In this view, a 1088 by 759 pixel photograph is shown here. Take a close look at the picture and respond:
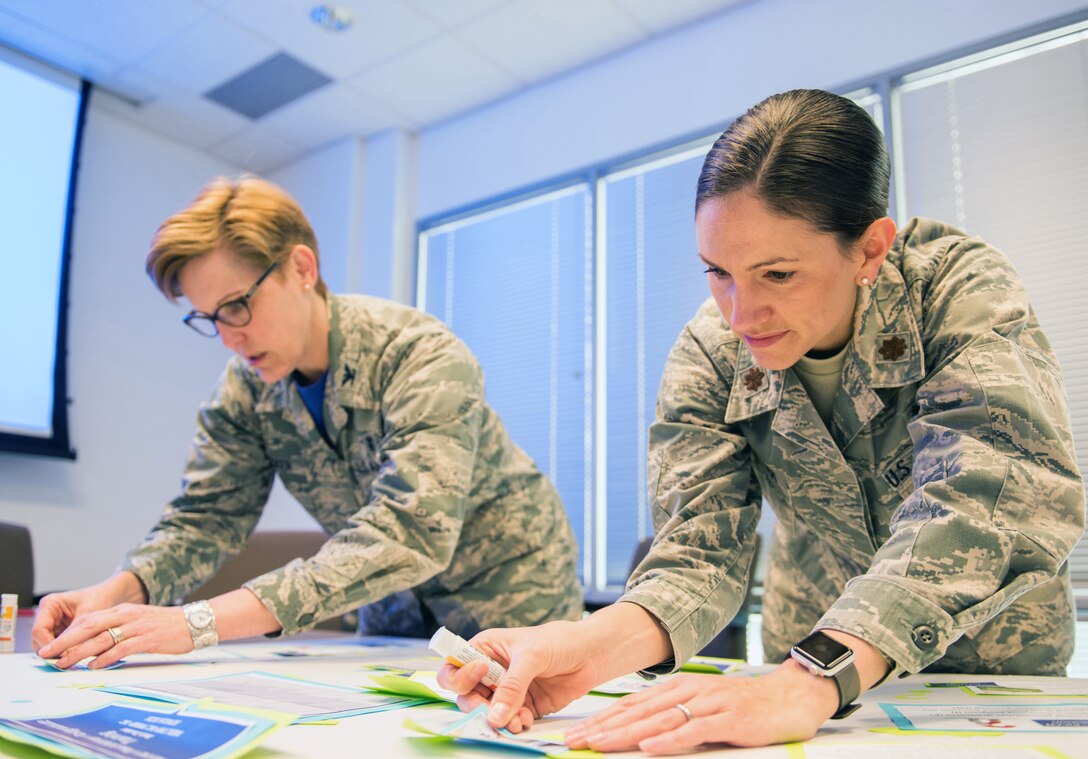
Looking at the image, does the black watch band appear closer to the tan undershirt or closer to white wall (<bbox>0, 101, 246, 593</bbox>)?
the tan undershirt

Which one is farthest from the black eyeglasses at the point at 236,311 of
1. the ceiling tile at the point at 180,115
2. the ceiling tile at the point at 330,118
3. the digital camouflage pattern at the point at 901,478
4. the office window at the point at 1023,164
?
the ceiling tile at the point at 180,115

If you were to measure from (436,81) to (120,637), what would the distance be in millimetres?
3229

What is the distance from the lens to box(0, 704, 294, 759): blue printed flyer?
24.3 inches

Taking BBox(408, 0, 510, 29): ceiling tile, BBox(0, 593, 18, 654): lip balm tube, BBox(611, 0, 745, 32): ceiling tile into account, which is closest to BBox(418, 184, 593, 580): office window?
BBox(611, 0, 745, 32): ceiling tile

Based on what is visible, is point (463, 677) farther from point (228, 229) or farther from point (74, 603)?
point (228, 229)

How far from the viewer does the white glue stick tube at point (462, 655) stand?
0.78 m

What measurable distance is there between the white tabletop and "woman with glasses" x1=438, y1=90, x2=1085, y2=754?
1.8 inches

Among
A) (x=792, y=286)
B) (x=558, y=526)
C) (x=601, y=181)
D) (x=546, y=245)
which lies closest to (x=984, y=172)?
(x=601, y=181)

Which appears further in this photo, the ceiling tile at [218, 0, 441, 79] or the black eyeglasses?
the ceiling tile at [218, 0, 441, 79]

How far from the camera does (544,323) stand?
390 centimetres

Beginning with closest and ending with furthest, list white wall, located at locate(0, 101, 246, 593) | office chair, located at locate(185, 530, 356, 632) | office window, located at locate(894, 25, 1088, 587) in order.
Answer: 1. office chair, located at locate(185, 530, 356, 632)
2. office window, located at locate(894, 25, 1088, 587)
3. white wall, located at locate(0, 101, 246, 593)

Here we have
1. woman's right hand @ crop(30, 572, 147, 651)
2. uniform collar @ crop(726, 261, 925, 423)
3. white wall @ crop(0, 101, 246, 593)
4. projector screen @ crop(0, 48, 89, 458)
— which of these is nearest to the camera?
uniform collar @ crop(726, 261, 925, 423)

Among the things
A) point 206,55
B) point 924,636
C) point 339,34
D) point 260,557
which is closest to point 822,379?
point 924,636

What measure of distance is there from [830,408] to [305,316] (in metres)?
0.93
